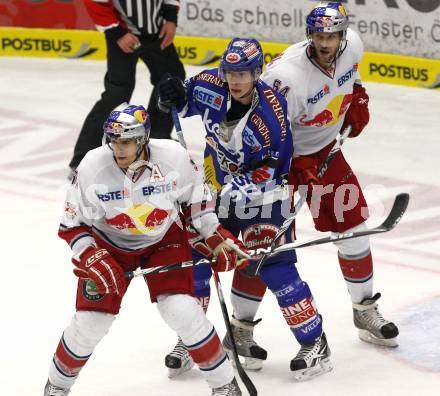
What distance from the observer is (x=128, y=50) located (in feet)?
24.8

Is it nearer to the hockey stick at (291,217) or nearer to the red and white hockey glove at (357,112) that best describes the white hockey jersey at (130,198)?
the hockey stick at (291,217)

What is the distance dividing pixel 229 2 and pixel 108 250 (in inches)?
218

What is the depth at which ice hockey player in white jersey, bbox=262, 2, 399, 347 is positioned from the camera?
194 inches

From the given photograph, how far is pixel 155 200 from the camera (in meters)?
4.38

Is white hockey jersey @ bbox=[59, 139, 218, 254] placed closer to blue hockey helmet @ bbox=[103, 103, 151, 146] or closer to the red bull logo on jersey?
the red bull logo on jersey

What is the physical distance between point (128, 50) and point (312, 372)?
3.28 metres

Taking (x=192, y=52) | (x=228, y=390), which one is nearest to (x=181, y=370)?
(x=228, y=390)

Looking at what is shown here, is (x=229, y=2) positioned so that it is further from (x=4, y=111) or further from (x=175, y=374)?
(x=175, y=374)

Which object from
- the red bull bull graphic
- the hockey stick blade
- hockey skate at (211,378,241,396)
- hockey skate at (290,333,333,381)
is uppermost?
the red bull bull graphic

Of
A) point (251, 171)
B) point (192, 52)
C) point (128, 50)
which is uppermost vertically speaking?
point (251, 171)

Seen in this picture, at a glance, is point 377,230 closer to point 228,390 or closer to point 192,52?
point 228,390

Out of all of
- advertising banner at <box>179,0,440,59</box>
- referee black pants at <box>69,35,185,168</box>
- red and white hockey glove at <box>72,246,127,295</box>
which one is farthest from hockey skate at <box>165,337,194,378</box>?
advertising banner at <box>179,0,440,59</box>

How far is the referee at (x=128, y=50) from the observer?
7.48 m

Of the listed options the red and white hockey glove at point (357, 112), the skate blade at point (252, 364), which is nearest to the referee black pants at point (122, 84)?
the red and white hockey glove at point (357, 112)
